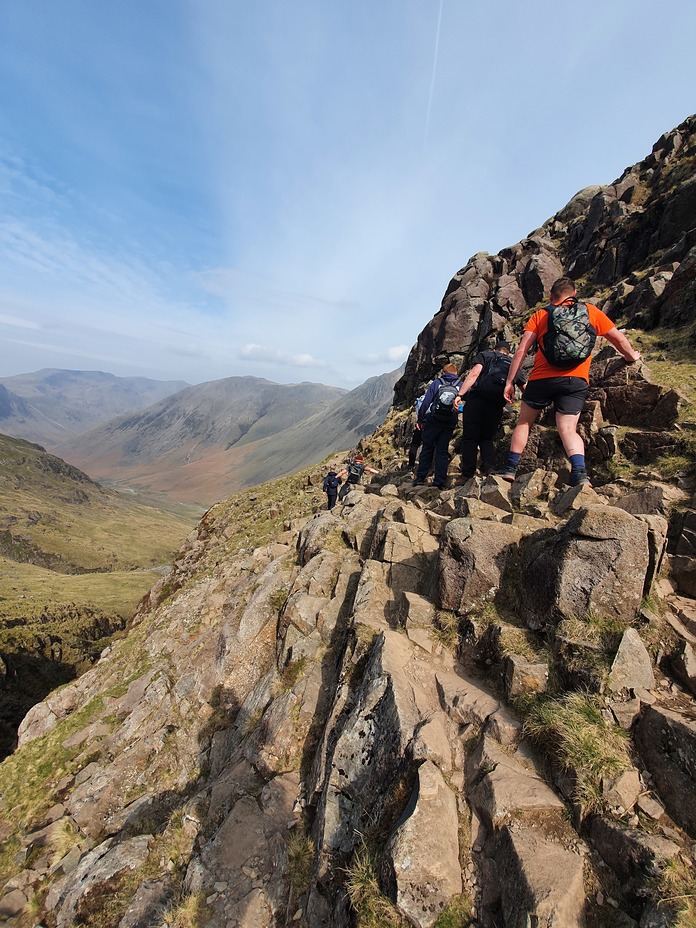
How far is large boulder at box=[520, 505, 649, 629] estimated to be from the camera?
5723 millimetres

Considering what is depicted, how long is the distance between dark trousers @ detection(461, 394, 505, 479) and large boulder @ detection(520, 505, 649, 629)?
579 cm

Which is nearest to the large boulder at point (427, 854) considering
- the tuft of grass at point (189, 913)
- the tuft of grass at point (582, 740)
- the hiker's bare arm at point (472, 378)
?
the tuft of grass at point (582, 740)

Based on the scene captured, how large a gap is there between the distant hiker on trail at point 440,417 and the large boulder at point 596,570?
6.96m

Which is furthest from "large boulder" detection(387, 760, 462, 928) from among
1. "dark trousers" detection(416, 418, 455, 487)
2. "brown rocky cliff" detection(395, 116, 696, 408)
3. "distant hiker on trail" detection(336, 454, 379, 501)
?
"brown rocky cliff" detection(395, 116, 696, 408)

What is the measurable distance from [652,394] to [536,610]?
27.2ft

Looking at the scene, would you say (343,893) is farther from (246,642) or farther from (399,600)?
(246,642)

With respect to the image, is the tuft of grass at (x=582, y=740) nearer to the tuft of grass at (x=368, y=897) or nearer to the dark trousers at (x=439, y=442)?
the tuft of grass at (x=368, y=897)

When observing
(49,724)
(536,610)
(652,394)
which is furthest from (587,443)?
(49,724)

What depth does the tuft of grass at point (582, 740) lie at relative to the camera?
14.3 feet

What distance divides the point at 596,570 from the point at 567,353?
4.36 meters

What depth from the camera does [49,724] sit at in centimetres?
1559

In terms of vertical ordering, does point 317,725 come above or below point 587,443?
below

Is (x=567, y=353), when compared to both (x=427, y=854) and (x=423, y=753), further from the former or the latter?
(x=427, y=854)

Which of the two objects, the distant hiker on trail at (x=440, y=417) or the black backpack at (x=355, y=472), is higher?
the distant hiker on trail at (x=440, y=417)
